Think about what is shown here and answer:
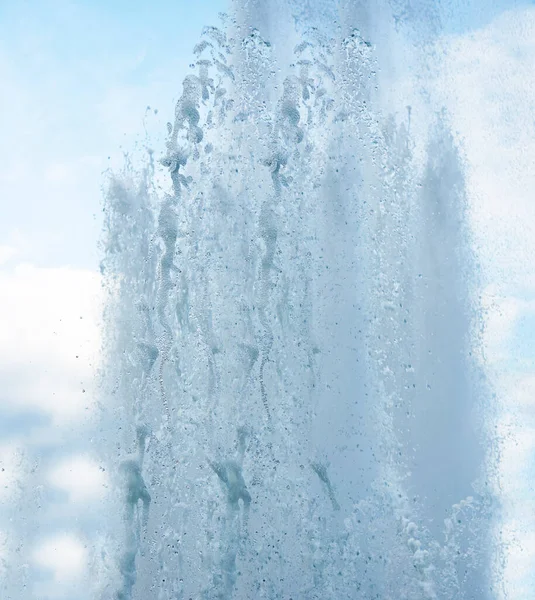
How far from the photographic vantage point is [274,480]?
15820 millimetres

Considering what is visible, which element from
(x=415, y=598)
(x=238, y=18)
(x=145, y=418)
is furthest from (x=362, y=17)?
(x=415, y=598)

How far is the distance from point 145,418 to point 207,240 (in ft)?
12.4

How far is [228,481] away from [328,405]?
8.12 feet

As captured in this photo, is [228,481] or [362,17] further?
[362,17]

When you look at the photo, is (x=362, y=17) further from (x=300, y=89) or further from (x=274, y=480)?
(x=274, y=480)

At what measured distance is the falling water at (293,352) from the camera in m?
15.7

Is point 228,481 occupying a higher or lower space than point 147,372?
lower

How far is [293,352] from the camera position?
16656mm

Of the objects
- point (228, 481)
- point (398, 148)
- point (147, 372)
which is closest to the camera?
point (228, 481)

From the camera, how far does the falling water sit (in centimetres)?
1566

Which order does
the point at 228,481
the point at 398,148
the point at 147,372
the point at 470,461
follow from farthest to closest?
the point at 398,148
the point at 470,461
the point at 147,372
the point at 228,481

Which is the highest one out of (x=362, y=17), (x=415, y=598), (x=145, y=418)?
(x=362, y=17)

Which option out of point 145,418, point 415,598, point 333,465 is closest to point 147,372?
point 145,418

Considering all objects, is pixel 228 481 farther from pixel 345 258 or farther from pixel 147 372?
pixel 345 258
